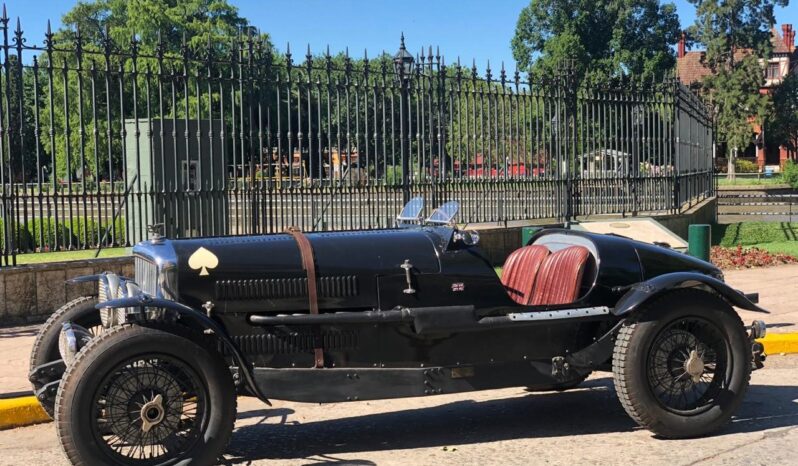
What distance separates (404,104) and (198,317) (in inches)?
349

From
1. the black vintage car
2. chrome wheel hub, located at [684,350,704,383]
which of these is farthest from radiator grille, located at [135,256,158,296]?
chrome wheel hub, located at [684,350,704,383]

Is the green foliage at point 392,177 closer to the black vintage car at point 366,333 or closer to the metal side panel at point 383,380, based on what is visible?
the black vintage car at point 366,333

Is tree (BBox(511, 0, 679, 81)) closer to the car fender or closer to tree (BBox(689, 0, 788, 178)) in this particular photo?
tree (BBox(689, 0, 788, 178))

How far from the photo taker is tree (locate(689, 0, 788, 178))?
5931 cm

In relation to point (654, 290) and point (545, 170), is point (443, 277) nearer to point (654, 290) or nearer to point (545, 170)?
point (654, 290)

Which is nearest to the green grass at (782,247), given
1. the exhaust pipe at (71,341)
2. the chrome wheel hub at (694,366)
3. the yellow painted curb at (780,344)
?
the yellow painted curb at (780,344)

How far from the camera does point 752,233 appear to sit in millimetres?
20266

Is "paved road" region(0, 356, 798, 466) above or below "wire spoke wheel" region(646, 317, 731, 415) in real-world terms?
below

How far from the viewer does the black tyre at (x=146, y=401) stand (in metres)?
4.81

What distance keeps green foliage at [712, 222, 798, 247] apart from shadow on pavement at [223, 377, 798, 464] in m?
12.7

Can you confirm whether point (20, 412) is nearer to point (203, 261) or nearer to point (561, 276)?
point (203, 261)

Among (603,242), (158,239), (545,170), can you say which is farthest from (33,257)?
(603,242)

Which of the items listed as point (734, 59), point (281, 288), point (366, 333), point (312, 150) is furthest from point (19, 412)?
point (734, 59)

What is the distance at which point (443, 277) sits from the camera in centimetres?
581
